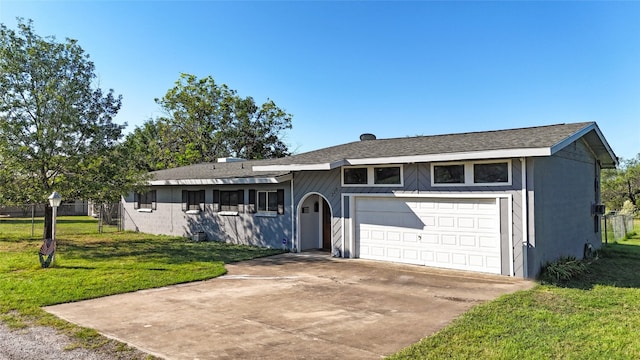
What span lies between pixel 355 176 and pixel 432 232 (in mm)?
2785

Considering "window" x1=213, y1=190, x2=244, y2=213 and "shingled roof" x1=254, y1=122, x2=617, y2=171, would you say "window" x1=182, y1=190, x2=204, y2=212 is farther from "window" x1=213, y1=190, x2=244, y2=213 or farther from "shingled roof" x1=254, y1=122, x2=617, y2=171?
"shingled roof" x1=254, y1=122, x2=617, y2=171

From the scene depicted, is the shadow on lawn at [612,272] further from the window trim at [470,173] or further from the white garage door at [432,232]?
the window trim at [470,173]

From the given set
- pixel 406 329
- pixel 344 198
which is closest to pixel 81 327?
pixel 406 329

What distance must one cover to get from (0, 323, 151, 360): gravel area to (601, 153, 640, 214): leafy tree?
40229mm

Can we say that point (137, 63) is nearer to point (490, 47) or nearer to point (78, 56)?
point (78, 56)

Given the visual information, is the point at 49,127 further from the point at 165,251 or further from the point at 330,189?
the point at 330,189

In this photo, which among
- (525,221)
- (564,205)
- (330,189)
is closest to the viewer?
(525,221)

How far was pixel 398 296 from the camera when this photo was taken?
7.68m

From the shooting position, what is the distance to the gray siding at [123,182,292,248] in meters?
14.1

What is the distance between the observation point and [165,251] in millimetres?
13625

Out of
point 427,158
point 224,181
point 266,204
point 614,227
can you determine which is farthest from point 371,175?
point 614,227

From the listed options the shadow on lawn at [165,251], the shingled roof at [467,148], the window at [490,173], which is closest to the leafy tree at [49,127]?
the shadow on lawn at [165,251]

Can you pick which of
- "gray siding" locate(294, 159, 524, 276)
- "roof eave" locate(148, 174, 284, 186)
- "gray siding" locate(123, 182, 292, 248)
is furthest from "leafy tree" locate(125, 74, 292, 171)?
"gray siding" locate(294, 159, 524, 276)

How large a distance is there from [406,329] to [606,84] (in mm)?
17774
